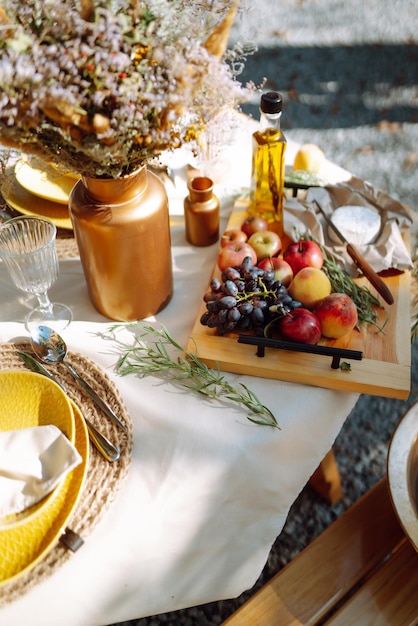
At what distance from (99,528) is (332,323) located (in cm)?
52

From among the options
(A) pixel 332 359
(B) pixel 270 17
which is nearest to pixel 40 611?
(A) pixel 332 359

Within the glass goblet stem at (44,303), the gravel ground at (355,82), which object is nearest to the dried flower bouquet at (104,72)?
the glass goblet stem at (44,303)

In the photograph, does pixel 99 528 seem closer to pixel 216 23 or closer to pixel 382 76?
pixel 216 23

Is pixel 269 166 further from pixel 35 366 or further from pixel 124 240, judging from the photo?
pixel 35 366

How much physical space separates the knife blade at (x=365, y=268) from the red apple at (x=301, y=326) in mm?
177

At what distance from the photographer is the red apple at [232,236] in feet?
3.97

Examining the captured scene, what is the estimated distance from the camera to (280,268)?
1.11 metres

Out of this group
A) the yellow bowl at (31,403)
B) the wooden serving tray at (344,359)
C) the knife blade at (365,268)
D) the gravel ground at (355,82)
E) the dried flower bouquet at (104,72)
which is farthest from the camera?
the gravel ground at (355,82)

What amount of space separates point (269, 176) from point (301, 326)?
433 mm

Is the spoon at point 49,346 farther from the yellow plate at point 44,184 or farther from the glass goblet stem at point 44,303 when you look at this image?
the yellow plate at point 44,184

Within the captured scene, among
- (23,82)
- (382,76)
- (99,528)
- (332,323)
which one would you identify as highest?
(23,82)

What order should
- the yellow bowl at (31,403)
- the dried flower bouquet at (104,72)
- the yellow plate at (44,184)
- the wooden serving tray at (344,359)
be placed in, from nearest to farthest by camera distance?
the dried flower bouquet at (104,72)
the yellow bowl at (31,403)
the wooden serving tray at (344,359)
the yellow plate at (44,184)

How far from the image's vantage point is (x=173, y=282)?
1.20 metres

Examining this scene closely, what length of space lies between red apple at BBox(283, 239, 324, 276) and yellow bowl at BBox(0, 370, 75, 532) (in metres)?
0.53
